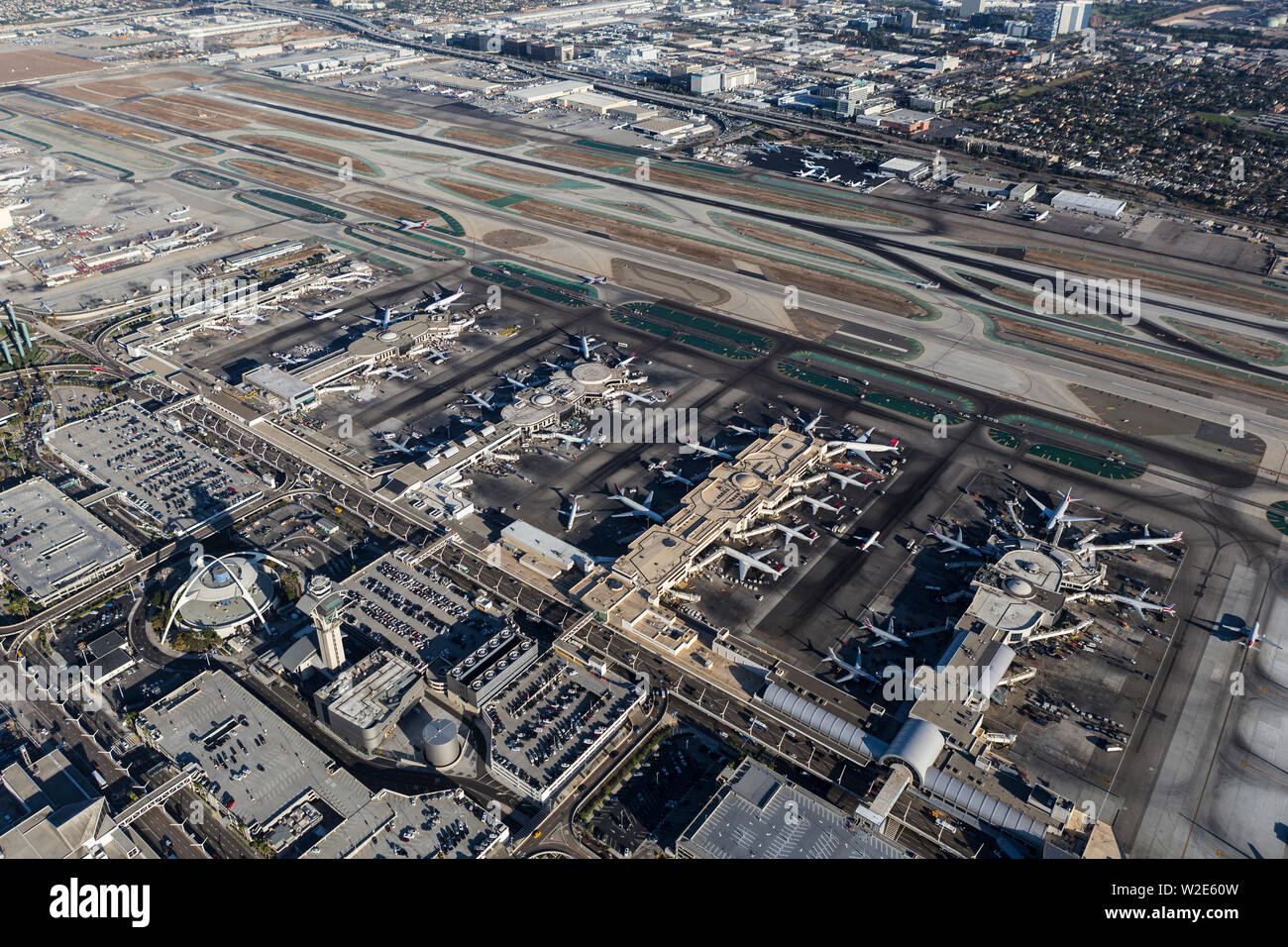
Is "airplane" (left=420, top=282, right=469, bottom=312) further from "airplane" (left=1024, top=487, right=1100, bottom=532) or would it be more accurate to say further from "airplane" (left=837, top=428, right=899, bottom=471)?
"airplane" (left=1024, top=487, right=1100, bottom=532)

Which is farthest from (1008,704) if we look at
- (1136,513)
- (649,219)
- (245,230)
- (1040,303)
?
(245,230)

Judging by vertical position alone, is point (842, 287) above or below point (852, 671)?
above

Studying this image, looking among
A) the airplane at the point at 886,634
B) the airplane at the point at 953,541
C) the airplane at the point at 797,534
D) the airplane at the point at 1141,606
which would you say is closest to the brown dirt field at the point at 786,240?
the airplane at the point at 953,541

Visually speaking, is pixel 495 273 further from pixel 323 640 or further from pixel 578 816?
pixel 578 816

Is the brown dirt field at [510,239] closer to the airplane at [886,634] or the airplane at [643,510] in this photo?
the airplane at [643,510]

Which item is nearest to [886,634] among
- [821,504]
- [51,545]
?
[821,504]

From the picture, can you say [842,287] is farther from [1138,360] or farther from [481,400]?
[481,400]
